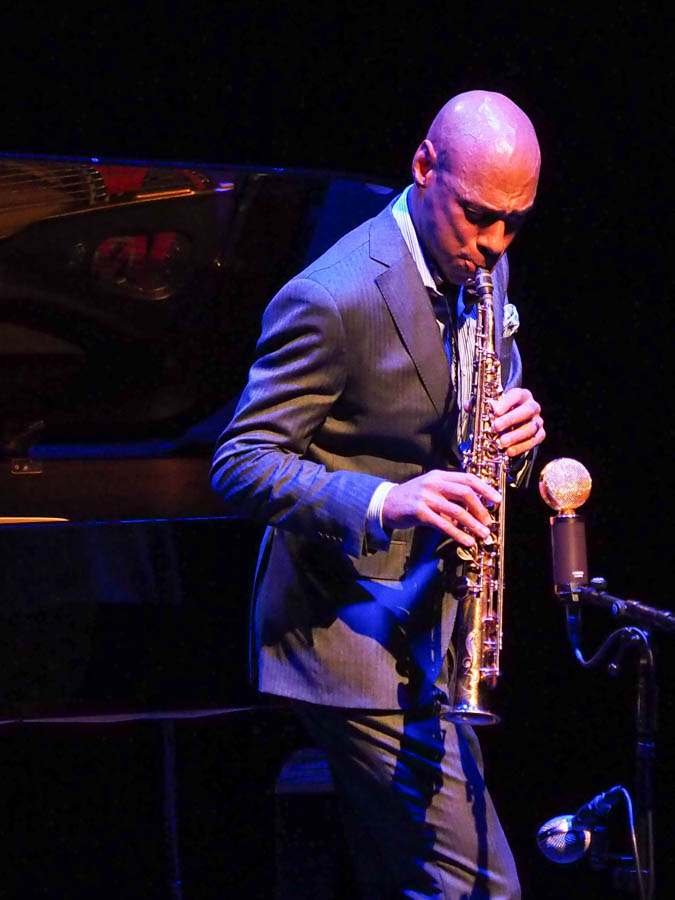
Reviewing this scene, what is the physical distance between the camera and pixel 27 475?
10.7 ft

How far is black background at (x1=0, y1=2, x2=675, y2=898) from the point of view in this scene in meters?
2.97

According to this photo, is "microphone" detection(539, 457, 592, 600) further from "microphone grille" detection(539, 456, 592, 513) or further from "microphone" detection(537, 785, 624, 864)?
"microphone" detection(537, 785, 624, 864)

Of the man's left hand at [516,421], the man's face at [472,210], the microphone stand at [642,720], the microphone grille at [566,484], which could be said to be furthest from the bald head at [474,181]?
the microphone stand at [642,720]

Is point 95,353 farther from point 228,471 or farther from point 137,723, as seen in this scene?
point 228,471

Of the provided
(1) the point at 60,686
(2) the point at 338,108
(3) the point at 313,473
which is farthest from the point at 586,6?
(1) the point at 60,686

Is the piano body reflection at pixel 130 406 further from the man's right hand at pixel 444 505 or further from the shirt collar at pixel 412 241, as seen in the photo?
the man's right hand at pixel 444 505

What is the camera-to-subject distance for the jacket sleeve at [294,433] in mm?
1611

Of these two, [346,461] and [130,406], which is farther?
[130,406]

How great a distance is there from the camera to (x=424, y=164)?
5.81 feet

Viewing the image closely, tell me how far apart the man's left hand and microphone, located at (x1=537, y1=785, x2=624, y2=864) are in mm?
569

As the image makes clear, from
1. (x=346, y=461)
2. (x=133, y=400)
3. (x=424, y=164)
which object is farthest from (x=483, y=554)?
(x=133, y=400)

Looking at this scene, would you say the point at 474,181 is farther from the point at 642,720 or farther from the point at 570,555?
the point at 642,720

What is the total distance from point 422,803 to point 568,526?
44 centimetres

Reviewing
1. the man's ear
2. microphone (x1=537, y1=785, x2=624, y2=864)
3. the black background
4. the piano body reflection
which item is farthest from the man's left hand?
the black background
